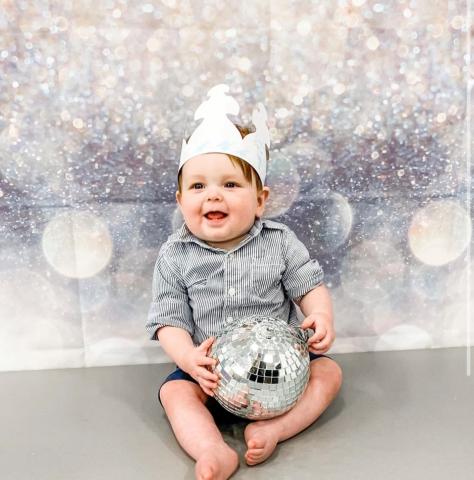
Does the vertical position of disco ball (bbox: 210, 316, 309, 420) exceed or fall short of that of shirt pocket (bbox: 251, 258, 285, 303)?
it falls short

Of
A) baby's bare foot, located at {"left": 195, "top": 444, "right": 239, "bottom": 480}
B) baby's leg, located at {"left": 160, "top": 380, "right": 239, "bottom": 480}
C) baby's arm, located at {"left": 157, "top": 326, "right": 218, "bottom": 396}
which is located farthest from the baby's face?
baby's bare foot, located at {"left": 195, "top": 444, "right": 239, "bottom": 480}

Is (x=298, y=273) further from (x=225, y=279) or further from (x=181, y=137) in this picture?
(x=181, y=137)

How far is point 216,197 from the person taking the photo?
1.13 metres

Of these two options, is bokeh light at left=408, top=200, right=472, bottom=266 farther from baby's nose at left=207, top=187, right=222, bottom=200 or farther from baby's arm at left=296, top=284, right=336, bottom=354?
baby's nose at left=207, top=187, right=222, bottom=200

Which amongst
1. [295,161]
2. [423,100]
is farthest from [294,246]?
[423,100]

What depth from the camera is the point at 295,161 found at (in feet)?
4.44

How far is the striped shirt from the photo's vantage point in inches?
47.0

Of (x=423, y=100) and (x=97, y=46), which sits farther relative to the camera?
(x=423, y=100)

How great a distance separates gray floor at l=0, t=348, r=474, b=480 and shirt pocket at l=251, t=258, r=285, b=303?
273mm

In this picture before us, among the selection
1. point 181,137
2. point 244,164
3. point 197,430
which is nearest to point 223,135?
point 244,164

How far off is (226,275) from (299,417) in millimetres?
326

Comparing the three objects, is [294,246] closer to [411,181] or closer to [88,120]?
[411,181]

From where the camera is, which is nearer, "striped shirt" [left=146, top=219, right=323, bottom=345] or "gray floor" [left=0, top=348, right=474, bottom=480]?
"gray floor" [left=0, top=348, right=474, bottom=480]

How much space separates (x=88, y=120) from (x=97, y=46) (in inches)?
6.5
